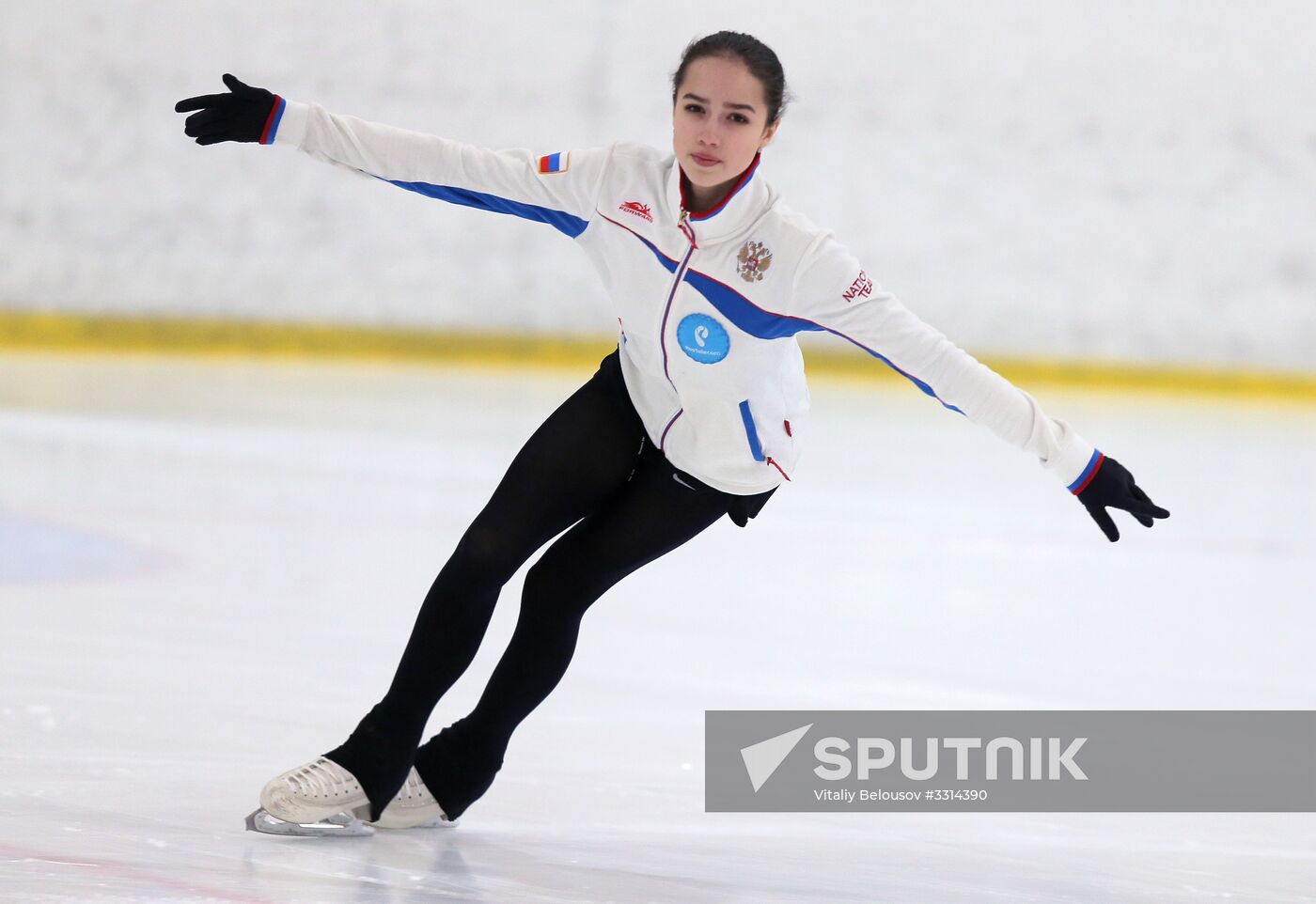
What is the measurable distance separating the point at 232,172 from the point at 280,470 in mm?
4009

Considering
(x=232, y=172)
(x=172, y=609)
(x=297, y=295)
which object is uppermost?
(x=232, y=172)

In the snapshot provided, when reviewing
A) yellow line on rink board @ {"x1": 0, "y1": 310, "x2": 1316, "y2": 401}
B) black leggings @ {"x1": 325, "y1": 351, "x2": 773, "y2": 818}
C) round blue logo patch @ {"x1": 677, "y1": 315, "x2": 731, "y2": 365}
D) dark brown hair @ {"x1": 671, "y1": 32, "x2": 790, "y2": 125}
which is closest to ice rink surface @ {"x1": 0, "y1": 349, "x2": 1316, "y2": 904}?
black leggings @ {"x1": 325, "y1": 351, "x2": 773, "y2": 818}

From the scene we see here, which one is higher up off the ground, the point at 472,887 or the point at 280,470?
the point at 280,470

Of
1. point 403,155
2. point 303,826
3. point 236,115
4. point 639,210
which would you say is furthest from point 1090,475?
point 236,115

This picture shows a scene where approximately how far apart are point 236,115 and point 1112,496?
53.6 inches

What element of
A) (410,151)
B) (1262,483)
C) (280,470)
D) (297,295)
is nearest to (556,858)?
(410,151)

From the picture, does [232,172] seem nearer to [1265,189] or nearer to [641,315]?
[1265,189]

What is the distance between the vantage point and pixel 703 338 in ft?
7.00

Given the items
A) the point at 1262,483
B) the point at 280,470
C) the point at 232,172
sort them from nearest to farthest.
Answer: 1. the point at 280,470
2. the point at 1262,483
3. the point at 232,172

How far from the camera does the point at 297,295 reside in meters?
8.79

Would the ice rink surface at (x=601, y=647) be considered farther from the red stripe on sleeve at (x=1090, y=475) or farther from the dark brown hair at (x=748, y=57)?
the dark brown hair at (x=748, y=57)

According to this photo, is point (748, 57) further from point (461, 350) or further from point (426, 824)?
point (461, 350)

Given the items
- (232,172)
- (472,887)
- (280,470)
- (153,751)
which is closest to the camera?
(472,887)

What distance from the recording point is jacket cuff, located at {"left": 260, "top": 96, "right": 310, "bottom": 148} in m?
2.21
